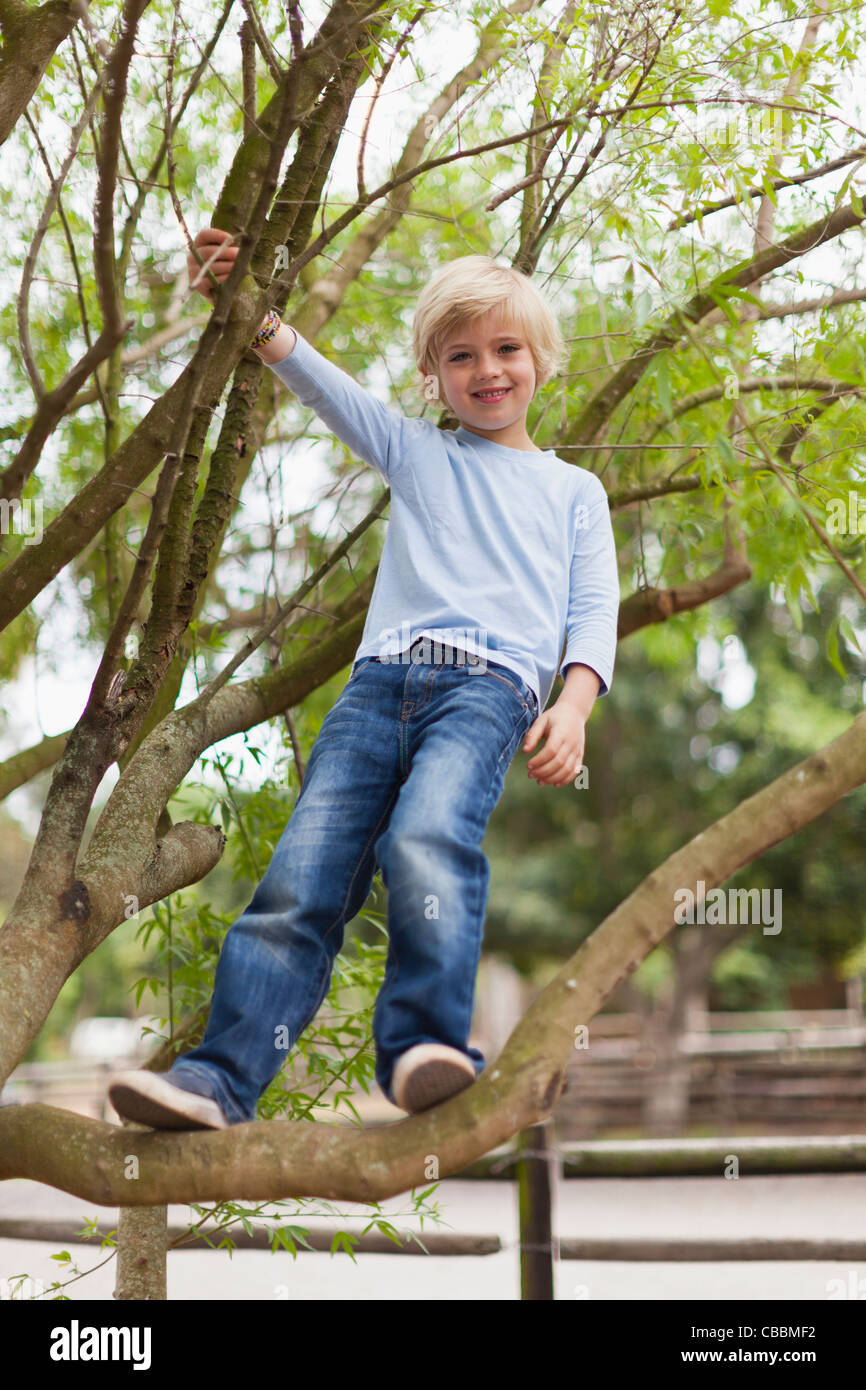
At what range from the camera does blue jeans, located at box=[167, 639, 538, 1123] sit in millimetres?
1420

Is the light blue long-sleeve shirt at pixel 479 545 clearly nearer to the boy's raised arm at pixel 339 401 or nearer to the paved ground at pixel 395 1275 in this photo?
the boy's raised arm at pixel 339 401

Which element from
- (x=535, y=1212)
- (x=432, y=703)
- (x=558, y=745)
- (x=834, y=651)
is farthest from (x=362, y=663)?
(x=535, y=1212)

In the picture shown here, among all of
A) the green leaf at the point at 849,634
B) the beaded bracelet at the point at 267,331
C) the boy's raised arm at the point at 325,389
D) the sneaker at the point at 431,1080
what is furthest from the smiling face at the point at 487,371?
the sneaker at the point at 431,1080

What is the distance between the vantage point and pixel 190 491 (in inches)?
72.2

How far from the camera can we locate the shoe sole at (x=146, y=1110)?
1.29 m

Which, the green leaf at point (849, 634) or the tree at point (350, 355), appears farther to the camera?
the green leaf at point (849, 634)

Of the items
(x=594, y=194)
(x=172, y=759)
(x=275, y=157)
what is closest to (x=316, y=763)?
(x=172, y=759)

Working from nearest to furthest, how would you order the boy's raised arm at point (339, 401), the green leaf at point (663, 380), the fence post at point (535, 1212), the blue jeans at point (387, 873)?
the blue jeans at point (387, 873)
the boy's raised arm at point (339, 401)
the green leaf at point (663, 380)
the fence post at point (535, 1212)

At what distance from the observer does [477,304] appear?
173 centimetres

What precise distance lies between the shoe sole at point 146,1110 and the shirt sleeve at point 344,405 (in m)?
0.99

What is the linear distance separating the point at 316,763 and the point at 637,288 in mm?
1705

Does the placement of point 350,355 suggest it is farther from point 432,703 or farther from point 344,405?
point 432,703

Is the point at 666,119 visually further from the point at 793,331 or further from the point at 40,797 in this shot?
the point at 40,797

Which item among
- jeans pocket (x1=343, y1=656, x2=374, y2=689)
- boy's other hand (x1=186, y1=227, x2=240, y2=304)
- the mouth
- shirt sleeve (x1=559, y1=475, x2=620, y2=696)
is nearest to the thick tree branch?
shirt sleeve (x1=559, y1=475, x2=620, y2=696)
